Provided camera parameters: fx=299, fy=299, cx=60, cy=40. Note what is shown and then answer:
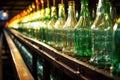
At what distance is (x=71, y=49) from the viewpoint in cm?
153

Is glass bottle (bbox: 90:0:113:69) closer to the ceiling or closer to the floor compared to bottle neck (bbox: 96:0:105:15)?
closer to the floor

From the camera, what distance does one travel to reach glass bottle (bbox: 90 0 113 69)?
3.58 feet

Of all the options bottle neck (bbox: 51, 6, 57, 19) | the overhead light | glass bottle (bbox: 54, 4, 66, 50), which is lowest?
the overhead light

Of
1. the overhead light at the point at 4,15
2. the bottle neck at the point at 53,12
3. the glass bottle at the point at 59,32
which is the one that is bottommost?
the overhead light at the point at 4,15

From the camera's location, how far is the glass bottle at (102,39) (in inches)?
42.9

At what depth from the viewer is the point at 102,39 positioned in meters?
1.15

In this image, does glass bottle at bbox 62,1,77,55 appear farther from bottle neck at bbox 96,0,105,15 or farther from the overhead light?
the overhead light

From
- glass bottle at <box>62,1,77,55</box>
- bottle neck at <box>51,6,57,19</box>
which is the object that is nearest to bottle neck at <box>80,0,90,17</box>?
glass bottle at <box>62,1,77,55</box>

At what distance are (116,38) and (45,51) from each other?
87 cm

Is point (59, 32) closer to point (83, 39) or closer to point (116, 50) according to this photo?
point (83, 39)

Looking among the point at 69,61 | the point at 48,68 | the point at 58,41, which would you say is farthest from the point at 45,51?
the point at 69,61

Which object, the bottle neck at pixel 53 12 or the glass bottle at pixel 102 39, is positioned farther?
the bottle neck at pixel 53 12

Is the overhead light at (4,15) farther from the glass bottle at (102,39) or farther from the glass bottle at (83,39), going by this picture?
the glass bottle at (102,39)

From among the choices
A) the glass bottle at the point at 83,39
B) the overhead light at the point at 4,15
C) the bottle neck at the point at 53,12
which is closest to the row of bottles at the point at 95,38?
the glass bottle at the point at 83,39
